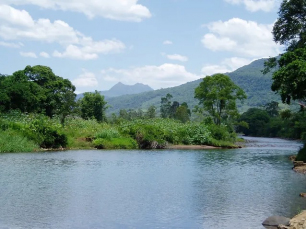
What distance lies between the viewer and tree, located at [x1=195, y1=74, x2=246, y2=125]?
74.8 m

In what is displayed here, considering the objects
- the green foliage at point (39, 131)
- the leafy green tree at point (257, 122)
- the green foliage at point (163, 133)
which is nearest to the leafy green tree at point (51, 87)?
the green foliage at point (163, 133)

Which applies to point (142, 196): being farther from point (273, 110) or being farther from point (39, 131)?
point (273, 110)

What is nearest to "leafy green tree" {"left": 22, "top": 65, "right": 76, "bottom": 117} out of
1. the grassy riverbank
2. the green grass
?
the grassy riverbank

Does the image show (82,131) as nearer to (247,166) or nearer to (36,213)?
(247,166)

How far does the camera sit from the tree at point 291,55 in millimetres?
27953

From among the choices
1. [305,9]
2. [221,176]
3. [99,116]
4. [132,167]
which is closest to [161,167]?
[132,167]

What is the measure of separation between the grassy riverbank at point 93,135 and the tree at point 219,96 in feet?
25.8

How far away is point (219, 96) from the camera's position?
74812 millimetres

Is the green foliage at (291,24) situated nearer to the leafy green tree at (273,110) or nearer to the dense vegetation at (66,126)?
the dense vegetation at (66,126)

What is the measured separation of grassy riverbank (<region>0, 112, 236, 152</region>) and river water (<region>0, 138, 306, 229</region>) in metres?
14.3

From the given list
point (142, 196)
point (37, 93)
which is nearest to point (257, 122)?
point (37, 93)

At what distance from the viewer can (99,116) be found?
8069 cm

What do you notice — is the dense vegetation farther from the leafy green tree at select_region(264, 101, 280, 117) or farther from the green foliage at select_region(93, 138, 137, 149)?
the leafy green tree at select_region(264, 101, 280, 117)

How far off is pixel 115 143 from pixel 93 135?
3201mm
